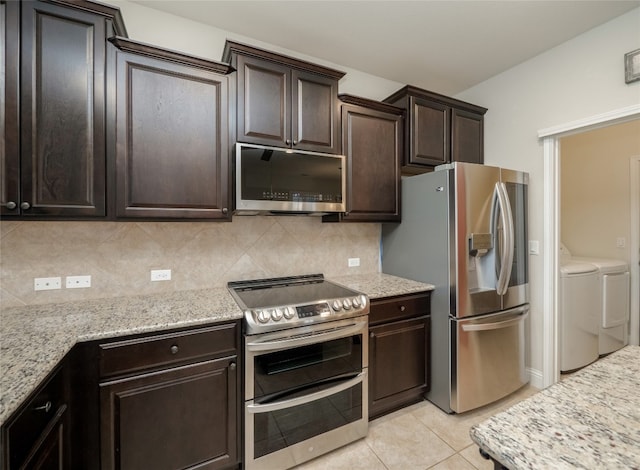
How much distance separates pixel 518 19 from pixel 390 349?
2.51 metres

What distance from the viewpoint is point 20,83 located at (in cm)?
133

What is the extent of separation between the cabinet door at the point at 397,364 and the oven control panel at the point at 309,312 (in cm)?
30

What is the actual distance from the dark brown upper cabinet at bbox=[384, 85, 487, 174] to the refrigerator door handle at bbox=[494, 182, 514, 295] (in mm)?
608

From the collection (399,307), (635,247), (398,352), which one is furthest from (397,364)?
(635,247)

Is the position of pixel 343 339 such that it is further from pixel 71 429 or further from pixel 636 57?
pixel 636 57

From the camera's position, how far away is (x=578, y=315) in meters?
2.59

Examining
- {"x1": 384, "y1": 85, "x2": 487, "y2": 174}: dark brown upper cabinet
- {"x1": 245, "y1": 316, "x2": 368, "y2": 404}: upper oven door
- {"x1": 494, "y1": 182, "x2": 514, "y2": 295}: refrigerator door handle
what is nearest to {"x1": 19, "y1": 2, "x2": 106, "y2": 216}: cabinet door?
{"x1": 245, "y1": 316, "x2": 368, "y2": 404}: upper oven door

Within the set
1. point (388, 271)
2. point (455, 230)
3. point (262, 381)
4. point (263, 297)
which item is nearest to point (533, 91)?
point (455, 230)

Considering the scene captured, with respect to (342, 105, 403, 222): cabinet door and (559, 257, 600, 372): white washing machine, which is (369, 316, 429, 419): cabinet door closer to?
(342, 105, 403, 222): cabinet door

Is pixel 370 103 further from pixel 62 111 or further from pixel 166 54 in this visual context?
pixel 62 111

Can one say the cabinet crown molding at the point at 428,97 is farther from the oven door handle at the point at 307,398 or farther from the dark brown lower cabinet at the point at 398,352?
the oven door handle at the point at 307,398

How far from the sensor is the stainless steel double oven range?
1520mm

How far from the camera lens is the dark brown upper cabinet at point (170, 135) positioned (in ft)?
5.06

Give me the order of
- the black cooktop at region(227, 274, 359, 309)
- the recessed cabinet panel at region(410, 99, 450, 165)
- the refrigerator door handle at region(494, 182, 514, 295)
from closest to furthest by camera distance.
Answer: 1. the black cooktop at region(227, 274, 359, 309)
2. the refrigerator door handle at region(494, 182, 514, 295)
3. the recessed cabinet panel at region(410, 99, 450, 165)
